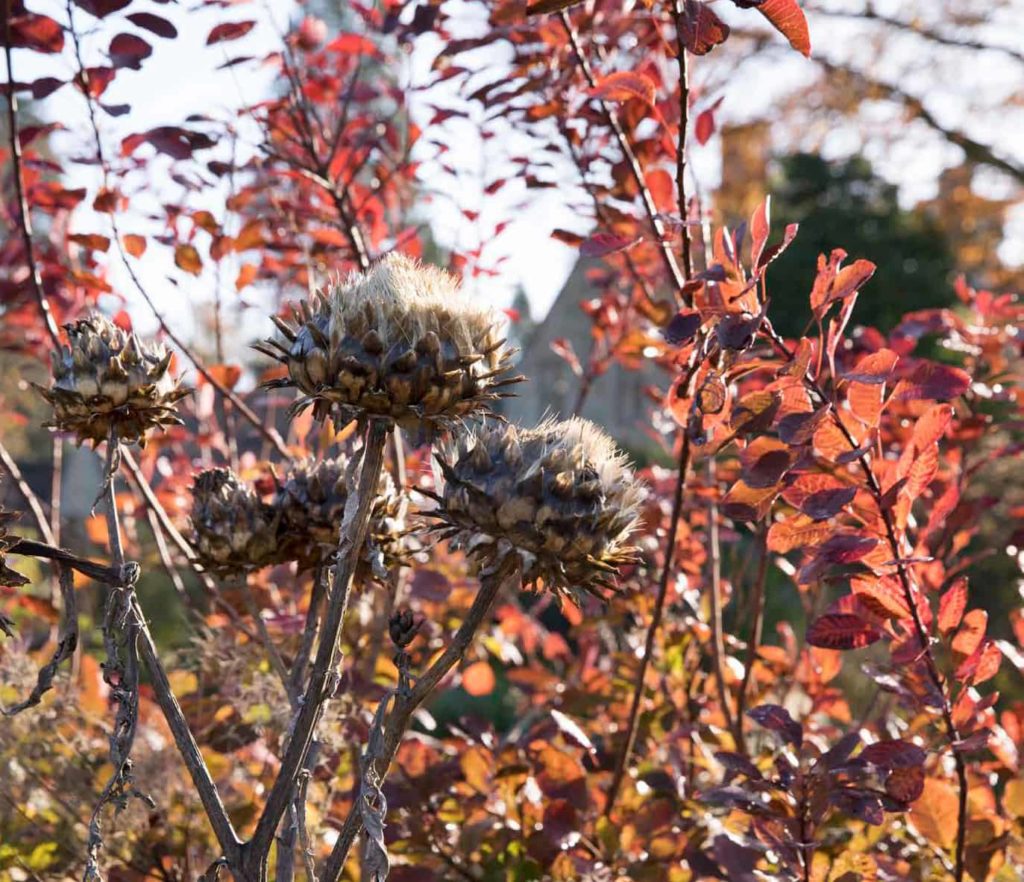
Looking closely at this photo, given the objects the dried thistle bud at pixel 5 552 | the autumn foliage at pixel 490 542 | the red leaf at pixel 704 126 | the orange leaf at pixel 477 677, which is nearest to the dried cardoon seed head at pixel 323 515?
the autumn foliage at pixel 490 542

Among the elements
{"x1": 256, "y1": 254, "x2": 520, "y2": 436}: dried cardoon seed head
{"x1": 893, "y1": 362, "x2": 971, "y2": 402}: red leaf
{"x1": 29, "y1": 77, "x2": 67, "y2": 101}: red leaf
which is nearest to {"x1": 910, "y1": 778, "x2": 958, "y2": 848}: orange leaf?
{"x1": 893, "y1": 362, "x2": 971, "y2": 402}: red leaf

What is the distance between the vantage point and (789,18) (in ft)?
3.96

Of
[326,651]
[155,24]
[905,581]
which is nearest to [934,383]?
[905,581]

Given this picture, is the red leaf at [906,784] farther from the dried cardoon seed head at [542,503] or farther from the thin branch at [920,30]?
the thin branch at [920,30]

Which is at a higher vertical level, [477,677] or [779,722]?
[477,677]

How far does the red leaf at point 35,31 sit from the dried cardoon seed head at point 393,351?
116cm

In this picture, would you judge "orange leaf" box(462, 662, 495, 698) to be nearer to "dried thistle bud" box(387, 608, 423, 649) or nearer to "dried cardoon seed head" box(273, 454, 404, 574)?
"dried cardoon seed head" box(273, 454, 404, 574)

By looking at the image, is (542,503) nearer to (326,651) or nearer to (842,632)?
(326,651)

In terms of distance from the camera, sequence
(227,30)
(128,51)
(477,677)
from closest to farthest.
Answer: (128,51) < (227,30) < (477,677)

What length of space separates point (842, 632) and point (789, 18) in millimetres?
842

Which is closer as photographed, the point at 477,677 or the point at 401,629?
the point at 401,629

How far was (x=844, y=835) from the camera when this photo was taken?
6.65 ft

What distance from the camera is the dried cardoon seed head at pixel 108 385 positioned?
129 centimetres

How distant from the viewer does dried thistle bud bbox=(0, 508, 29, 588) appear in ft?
3.59
